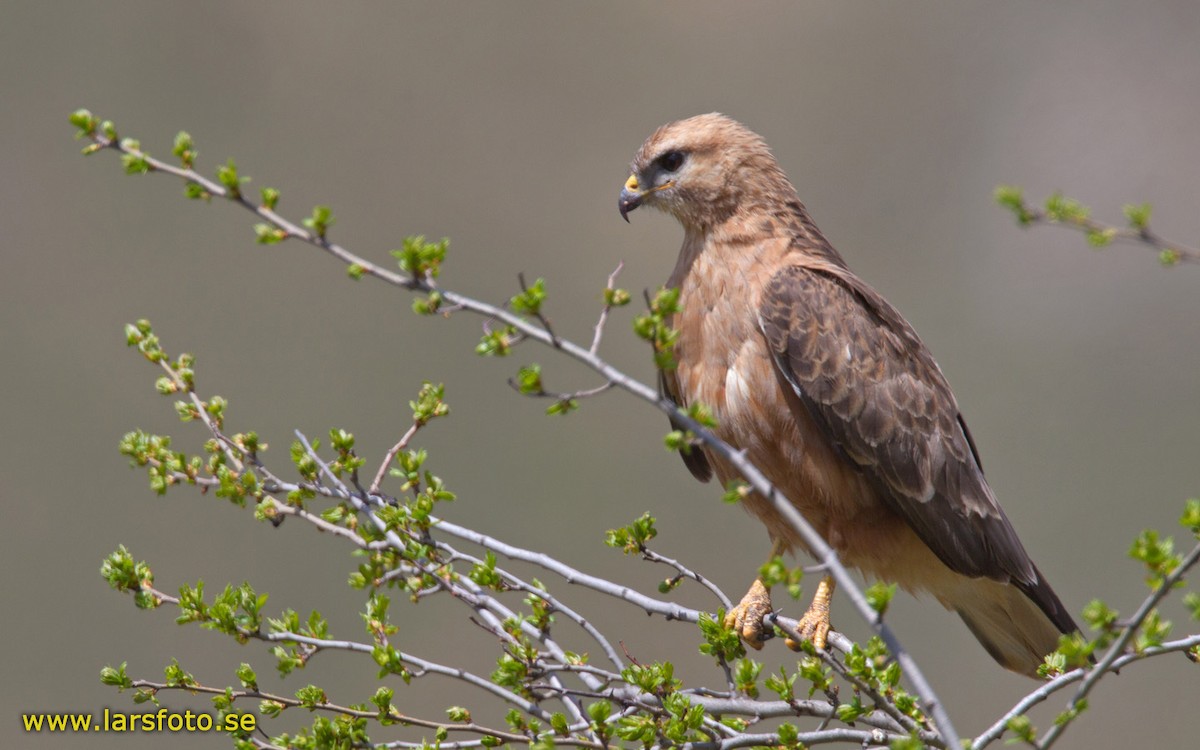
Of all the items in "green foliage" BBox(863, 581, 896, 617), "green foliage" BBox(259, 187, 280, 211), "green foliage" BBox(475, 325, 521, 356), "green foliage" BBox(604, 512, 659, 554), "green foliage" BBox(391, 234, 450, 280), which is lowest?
"green foliage" BBox(863, 581, 896, 617)

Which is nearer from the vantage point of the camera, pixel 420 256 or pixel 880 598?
pixel 880 598

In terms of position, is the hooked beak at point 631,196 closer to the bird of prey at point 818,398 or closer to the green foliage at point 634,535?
the bird of prey at point 818,398

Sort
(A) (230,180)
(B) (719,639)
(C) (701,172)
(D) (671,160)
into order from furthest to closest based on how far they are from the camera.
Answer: (D) (671,160), (C) (701,172), (B) (719,639), (A) (230,180)

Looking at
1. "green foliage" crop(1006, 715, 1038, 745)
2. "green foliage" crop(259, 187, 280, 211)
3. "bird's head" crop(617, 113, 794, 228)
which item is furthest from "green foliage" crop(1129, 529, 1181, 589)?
"bird's head" crop(617, 113, 794, 228)


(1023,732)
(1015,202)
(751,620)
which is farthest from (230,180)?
(751,620)

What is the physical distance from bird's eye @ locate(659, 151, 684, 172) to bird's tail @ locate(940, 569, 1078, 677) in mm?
2005

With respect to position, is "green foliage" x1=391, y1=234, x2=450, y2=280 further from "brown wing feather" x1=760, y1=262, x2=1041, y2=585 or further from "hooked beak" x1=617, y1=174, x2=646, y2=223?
"hooked beak" x1=617, y1=174, x2=646, y2=223

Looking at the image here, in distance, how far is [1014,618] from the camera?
523 centimetres

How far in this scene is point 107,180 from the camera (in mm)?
33906

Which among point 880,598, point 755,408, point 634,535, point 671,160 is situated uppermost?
point 671,160

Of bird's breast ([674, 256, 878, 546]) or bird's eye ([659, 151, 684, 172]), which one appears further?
bird's eye ([659, 151, 684, 172])

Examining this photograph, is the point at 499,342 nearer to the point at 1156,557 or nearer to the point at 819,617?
the point at 1156,557

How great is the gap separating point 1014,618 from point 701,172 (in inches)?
86.5

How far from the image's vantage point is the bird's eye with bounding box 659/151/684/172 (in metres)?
5.26
